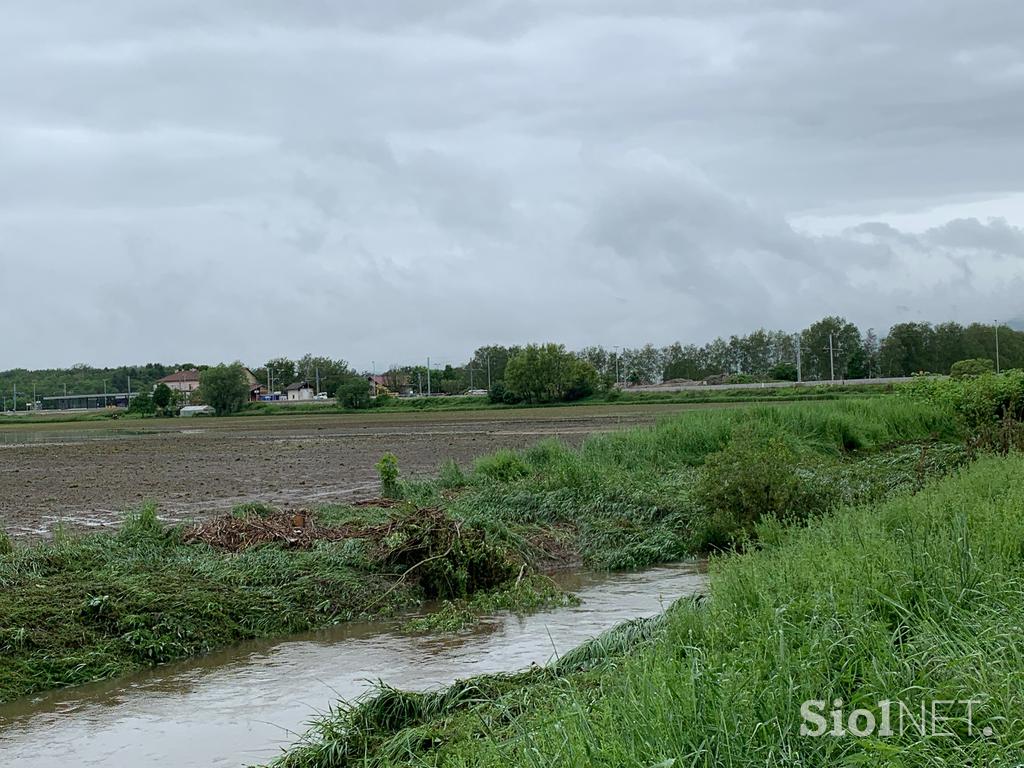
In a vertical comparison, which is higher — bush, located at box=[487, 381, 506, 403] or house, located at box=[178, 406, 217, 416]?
bush, located at box=[487, 381, 506, 403]

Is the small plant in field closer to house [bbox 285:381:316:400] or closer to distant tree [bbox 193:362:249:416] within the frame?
distant tree [bbox 193:362:249:416]

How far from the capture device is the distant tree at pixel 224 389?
102 metres

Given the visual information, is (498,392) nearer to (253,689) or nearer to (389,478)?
(389,478)

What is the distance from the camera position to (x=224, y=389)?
335 feet

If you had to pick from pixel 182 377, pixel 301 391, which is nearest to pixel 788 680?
pixel 301 391

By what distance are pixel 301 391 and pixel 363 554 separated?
446 feet

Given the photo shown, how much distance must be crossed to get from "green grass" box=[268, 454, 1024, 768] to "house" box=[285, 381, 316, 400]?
5373 inches

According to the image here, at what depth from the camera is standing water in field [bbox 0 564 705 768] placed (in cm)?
720

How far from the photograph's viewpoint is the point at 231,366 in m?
107

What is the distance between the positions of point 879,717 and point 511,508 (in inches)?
477

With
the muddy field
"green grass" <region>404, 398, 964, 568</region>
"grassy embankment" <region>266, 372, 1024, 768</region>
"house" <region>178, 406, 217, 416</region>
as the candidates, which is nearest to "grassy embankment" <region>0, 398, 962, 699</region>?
"green grass" <region>404, 398, 964, 568</region>

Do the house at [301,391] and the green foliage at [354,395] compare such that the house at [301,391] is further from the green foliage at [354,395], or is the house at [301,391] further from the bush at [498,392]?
the bush at [498,392]

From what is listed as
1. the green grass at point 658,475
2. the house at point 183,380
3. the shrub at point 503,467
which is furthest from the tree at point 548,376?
the house at point 183,380

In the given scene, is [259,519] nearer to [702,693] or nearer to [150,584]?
[150,584]
